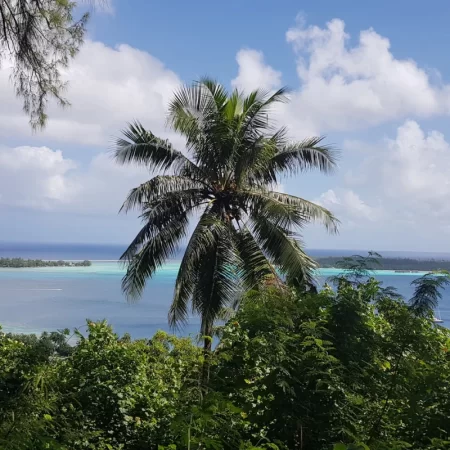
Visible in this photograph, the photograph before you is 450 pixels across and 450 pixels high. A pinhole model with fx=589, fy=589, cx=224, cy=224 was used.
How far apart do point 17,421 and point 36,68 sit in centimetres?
533

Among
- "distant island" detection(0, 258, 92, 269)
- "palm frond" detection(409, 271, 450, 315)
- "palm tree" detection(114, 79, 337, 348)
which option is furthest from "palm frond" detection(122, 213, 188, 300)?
"distant island" detection(0, 258, 92, 269)

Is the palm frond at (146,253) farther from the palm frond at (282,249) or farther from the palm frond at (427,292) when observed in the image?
the palm frond at (427,292)

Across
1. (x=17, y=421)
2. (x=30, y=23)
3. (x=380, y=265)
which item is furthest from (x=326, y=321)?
(x=30, y=23)

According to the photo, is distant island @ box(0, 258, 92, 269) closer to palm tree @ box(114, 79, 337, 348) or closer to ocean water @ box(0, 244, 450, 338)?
ocean water @ box(0, 244, 450, 338)

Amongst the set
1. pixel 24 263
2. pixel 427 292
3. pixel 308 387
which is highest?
pixel 427 292

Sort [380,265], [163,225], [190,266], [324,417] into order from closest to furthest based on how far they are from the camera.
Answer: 1. [324,417]
2. [380,265]
3. [190,266]
4. [163,225]

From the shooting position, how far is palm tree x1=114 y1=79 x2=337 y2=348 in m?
11.4

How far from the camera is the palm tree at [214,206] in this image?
11445 mm

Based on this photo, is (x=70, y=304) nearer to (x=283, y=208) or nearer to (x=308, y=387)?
(x=283, y=208)

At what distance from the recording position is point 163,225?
11875 millimetres

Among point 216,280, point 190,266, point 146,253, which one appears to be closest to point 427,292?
point 190,266

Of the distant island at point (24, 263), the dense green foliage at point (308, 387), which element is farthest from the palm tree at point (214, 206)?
the distant island at point (24, 263)

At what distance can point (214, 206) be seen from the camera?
1219 centimetres

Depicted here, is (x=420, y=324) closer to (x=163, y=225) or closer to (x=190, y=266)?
(x=190, y=266)
